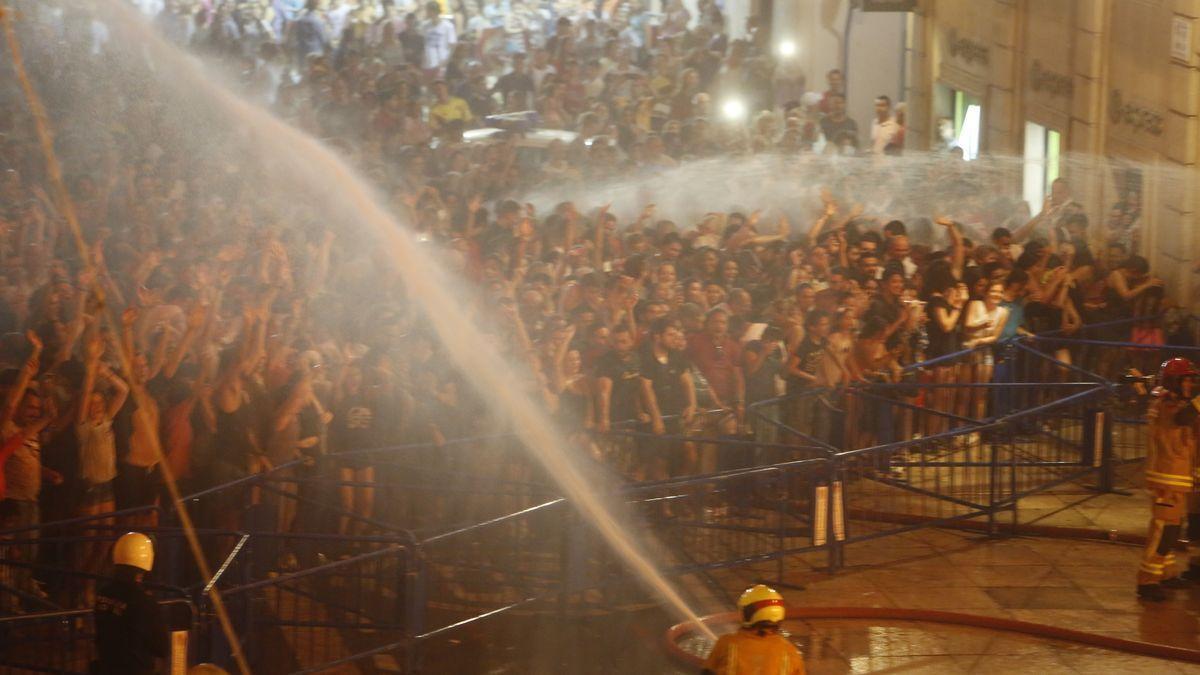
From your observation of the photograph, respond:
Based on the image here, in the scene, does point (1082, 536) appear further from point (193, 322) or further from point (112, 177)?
point (112, 177)

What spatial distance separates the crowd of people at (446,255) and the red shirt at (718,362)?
19mm

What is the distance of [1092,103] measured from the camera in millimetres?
21391

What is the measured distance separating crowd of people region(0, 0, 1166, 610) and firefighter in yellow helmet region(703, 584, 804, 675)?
3.73 meters

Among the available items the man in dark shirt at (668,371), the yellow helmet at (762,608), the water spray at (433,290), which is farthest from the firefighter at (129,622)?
the man in dark shirt at (668,371)

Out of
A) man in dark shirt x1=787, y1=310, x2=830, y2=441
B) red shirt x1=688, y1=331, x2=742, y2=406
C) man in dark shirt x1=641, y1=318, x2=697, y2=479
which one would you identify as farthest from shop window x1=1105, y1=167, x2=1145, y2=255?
man in dark shirt x1=641, y1=318, x2=697, y2=479

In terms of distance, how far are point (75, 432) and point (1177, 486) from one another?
7108 millimetres

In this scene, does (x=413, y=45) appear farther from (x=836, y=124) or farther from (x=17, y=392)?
(x=17, y=392)

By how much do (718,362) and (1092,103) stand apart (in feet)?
31.8

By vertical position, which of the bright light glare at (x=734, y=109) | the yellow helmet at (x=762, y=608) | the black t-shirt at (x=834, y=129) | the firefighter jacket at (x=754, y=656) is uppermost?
the bright light glare at (x=734, y=109)

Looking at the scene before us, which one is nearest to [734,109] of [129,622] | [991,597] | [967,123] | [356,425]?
[967,123]

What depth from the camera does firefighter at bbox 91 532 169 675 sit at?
8094mm

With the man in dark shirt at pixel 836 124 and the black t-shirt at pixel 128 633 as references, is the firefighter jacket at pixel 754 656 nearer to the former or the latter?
the black t-shirt at pixel 128 633

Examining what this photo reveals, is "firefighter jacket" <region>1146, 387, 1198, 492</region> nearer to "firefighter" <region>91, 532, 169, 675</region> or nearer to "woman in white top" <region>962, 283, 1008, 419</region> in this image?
"woman in white top" <region>962, 283, 1008, 419</region>

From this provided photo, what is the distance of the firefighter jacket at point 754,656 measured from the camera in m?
7.45
